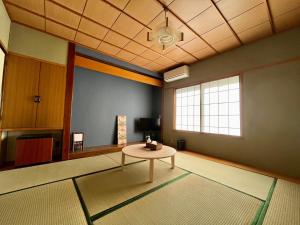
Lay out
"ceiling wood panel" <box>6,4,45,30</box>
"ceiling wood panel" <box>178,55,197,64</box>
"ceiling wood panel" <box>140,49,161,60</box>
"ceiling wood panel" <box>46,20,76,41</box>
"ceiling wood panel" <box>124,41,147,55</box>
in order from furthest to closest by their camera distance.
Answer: "ceiling wood panel" <box>178,55,197,64</box>, "ceiling wood panel" <box>140,49,161,60</box>, "ceiling wood panel" <box>124,41,147,55</box>, "ceiling wood panel" <box>46,20,76,41</box>, "ceiling wood panel" <box>6,4,45,30</box>

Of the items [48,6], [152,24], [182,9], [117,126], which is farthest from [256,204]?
[48,6]

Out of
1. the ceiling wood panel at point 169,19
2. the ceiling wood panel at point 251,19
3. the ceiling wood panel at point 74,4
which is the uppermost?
the ceiling wood panel at point 251,19

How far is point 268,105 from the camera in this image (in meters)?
2.71

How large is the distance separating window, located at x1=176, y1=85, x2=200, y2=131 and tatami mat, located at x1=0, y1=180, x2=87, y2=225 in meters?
3.62

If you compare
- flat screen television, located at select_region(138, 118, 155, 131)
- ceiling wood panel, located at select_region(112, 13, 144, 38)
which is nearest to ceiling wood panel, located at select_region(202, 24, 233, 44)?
ceiling wood panel, located at select_region(112, 13, 144, 38)

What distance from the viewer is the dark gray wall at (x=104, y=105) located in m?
3.83

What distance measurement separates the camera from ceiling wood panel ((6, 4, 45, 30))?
224 centimetres

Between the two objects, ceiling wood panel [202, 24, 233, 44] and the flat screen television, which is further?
the flat screen television

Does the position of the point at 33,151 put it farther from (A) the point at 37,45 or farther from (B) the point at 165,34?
(B) the point at 165,34

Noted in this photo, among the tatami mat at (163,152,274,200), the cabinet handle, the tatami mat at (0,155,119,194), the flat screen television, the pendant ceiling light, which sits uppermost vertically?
the pendant ceiling light

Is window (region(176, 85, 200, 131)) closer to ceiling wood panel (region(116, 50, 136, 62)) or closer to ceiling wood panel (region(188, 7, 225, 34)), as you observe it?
ceiling wood panel (region(188, 7, 225, 34))

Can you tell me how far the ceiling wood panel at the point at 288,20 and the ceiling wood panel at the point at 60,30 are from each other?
384cm

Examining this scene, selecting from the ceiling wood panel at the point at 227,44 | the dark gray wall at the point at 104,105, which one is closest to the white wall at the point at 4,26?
the dark gray wall at the point at 104,105

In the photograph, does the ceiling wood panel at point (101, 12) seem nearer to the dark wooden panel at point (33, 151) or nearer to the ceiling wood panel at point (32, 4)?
the ceiling wood panel at point (32, 4)
